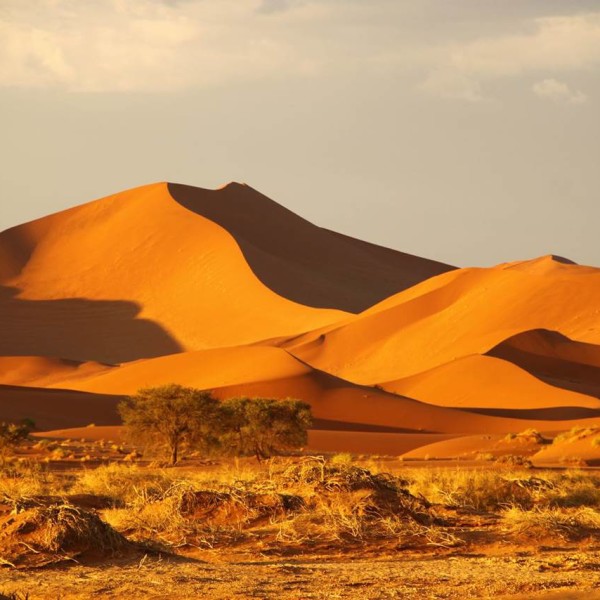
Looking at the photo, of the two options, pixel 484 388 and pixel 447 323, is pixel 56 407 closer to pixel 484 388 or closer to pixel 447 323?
pixel 484 388

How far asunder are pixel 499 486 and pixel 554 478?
4.15 m

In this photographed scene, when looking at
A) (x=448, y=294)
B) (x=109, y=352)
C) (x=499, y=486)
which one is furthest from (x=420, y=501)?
(x=109, y=352)

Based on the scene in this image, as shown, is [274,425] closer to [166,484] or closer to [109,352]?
[166,484]

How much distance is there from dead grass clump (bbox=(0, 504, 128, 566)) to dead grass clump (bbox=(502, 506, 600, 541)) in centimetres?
485

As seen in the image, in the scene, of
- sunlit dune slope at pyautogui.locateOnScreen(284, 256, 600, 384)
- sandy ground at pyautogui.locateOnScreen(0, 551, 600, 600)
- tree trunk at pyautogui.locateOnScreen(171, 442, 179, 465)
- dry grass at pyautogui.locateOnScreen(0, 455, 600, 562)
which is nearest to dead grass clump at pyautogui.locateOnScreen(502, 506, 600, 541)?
dry grass at pyautogui.locateOnScreen(0, 455, 600, 562)

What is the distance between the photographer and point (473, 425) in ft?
159

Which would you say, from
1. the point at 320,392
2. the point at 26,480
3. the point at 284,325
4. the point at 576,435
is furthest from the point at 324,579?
the point at 284,325

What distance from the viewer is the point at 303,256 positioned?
111m

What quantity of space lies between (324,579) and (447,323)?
217 ft

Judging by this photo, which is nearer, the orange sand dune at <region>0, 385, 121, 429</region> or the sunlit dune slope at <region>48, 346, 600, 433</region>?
the sunlit dune slope at <region>48, 346, 600, 433</region>

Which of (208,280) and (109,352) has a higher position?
(208,280)

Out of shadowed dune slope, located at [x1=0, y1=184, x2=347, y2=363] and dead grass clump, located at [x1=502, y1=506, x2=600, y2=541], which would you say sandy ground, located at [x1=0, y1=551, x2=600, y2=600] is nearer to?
dead grass clump, located at [x1=502, y1=506, x2=600, y2=541]

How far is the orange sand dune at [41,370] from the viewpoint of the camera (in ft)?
248

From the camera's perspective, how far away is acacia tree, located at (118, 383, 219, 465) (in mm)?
34500
